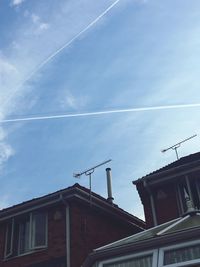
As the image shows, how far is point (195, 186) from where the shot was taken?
45.2 ft

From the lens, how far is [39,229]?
49.3ft

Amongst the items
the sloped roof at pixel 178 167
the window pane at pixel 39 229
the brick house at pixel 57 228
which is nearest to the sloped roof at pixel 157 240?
the sloped roof at pixel 178 167

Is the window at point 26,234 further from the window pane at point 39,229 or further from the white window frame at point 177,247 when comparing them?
the white window frame at point 177,247

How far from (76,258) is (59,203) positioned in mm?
2177

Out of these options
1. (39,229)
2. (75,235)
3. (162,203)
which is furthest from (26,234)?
(162,203)

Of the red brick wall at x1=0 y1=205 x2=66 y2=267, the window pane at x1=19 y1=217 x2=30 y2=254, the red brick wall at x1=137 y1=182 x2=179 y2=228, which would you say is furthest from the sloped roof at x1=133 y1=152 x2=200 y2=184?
the window pane at x1=19 y1=217 x2=30 y2=254

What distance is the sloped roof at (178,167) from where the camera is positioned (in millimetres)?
13674

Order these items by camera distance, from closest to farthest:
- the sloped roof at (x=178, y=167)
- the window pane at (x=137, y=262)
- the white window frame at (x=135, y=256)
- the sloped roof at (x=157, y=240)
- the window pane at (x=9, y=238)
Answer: the sloped roof at (x=157, y=240) → the white window frame at (x=135, y=256) → the window pane at (x=137, y=262) → the sloped roof at (x=178, y=167) → the window pane at (x=9, y=238)

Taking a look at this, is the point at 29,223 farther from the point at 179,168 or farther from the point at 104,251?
the point at 104,251

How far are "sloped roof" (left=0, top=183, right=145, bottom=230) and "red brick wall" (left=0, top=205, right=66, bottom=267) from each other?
18.6 inches

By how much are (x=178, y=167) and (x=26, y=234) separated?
6532mm

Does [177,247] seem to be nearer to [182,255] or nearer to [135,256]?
[182,255]

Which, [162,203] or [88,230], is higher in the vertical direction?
[162,203]

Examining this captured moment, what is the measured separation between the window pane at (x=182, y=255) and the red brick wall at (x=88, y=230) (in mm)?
7253
